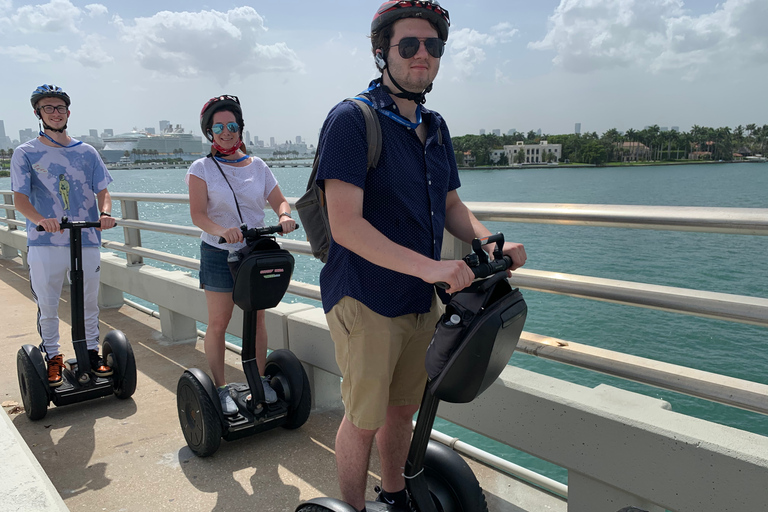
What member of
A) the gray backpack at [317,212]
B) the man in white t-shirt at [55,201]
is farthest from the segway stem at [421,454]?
the man in white t-shirt at [55,201]

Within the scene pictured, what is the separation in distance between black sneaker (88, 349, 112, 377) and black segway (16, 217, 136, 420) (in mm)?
30

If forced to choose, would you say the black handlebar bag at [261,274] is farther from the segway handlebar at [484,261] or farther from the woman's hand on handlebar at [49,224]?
the segway handlebar at [484,261]

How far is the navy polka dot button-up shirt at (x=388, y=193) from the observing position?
5.75 feet

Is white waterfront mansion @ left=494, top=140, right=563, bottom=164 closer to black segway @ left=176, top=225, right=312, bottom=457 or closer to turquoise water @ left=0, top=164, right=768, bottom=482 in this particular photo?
turquoise water @ left=0, top=164, right=768, bottom=482

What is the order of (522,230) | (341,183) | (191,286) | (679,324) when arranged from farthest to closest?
1. (522,230)
2. (679,324)
3. (191,286)
4. (341,183)

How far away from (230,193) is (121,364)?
1.66 meters

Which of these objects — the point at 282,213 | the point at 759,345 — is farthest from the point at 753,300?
the point at 759,345

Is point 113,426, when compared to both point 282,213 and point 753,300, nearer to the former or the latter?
point 282,213

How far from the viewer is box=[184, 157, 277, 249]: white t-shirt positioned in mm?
3370

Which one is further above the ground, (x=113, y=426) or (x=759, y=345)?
(x=113, y=426)

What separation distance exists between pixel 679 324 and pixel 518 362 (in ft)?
10.9

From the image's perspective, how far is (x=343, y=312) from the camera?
1.96 meters

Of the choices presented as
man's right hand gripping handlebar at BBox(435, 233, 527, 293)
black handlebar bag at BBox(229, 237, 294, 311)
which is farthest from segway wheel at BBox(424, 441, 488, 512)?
black handlebar bag at BBox(229, 237, 294, 311)

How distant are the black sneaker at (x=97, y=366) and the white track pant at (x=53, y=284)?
7cm
